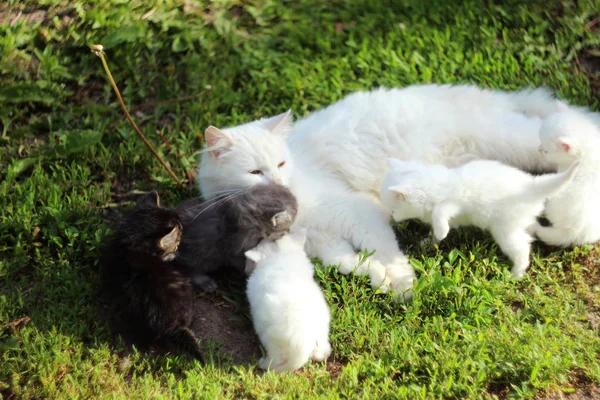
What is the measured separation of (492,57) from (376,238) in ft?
8.99

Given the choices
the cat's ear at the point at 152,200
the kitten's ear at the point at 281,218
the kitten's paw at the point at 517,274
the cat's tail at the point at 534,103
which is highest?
the cat's tail at the point at 534,103

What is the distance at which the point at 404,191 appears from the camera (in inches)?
159

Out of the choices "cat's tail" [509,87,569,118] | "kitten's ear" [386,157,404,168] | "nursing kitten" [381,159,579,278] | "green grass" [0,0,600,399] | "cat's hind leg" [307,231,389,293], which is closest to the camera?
"green grass" [0,0,600,399]

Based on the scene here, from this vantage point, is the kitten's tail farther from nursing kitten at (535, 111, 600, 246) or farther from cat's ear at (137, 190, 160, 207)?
nursing kitten at (535, 111, 600, 246)

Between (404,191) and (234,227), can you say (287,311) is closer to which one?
(234,227)

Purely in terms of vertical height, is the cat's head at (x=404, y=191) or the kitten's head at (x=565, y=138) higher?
the kitten's head at (x=565, y=138)

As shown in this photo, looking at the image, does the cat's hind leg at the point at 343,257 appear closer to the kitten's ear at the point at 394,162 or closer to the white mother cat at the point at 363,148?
the white mother cat at the point at 363,148

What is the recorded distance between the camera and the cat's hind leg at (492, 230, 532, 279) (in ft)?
13.2

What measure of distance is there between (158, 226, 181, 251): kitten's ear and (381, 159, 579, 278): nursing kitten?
1450mm

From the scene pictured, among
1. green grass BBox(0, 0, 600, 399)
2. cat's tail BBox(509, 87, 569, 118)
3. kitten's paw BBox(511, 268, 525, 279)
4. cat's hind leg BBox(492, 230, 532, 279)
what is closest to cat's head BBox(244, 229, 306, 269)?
green grass BBox(0, 0, 600, 399)

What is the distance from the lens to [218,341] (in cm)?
391

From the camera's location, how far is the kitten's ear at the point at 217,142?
4.20 m

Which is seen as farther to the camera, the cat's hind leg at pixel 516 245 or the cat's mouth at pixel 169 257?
the cat's hind leg at pixel 516 245

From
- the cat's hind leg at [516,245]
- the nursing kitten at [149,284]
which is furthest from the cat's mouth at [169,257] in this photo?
the cat's hind leg at [516,245]
